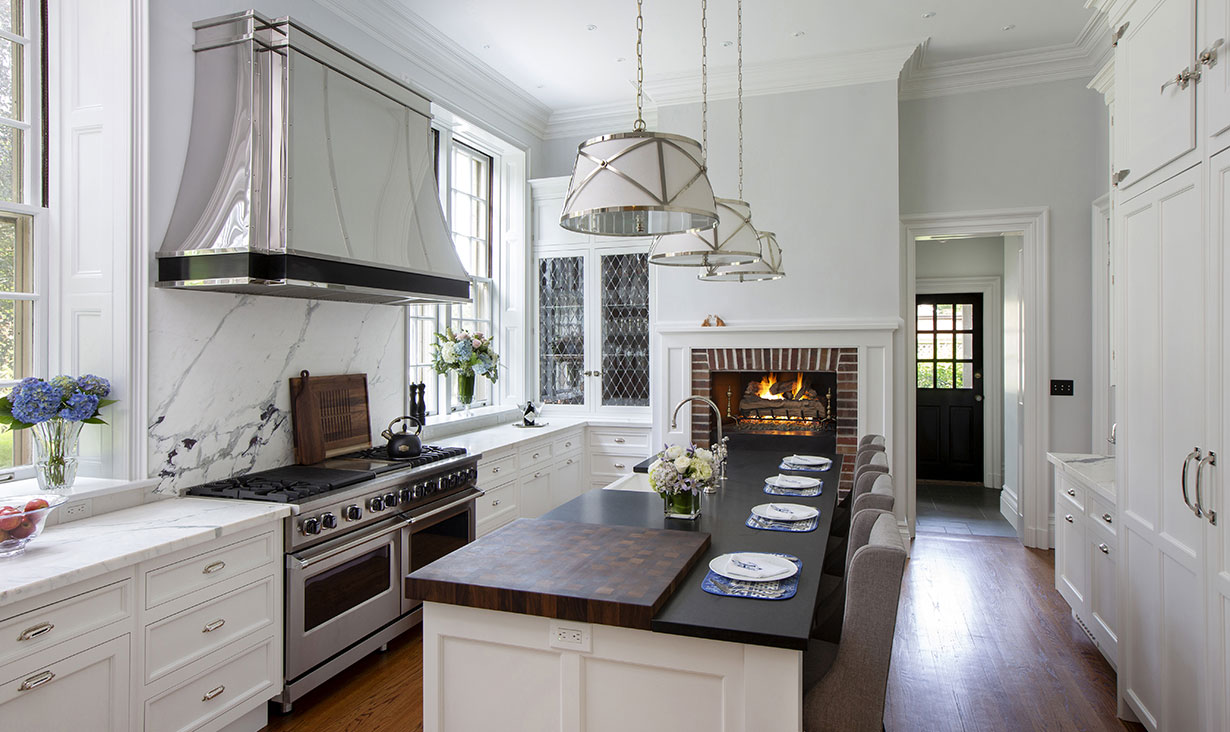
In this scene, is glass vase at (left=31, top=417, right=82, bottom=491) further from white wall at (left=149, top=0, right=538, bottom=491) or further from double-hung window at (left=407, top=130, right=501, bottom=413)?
double-hung window at (left=407, top=130, right=501, bottom=413)

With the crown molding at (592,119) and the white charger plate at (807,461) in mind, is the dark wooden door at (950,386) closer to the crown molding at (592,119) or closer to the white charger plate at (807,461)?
the crown molding at (592,119)

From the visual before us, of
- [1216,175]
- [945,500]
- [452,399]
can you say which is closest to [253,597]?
[452,399]

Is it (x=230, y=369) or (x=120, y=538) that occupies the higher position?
(x=230, y=369)

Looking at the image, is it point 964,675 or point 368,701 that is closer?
point 368,701

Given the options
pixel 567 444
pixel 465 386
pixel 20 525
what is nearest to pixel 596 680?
pixel 20 525

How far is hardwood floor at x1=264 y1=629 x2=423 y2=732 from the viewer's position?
2.75 m

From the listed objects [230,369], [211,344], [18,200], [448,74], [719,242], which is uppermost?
[448,74]

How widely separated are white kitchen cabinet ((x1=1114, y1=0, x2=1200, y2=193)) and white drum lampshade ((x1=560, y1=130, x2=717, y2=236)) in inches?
62.0

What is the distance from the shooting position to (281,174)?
111 inches

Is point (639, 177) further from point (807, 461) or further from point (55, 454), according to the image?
point (807, 461)

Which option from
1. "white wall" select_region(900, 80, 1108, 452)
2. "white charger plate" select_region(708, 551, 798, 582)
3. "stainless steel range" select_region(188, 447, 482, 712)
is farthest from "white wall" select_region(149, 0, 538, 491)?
"white wall" select_region(900, 80, 1108, 452)

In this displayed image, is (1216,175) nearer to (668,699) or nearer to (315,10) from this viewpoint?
(668,699)

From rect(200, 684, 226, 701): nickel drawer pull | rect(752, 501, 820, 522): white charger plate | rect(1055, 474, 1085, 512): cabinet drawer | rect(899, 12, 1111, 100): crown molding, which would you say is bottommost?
rect(200, 684, 226, 701): nickel drawer pull

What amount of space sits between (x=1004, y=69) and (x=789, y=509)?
4163mm
